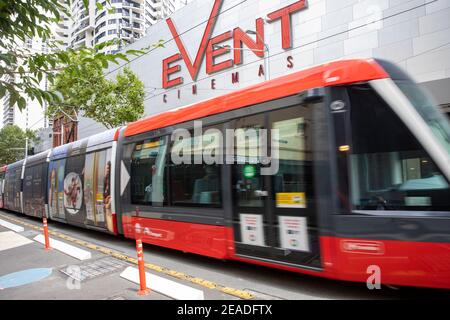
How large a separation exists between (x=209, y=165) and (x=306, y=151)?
1906mm

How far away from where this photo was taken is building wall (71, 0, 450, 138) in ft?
39.2

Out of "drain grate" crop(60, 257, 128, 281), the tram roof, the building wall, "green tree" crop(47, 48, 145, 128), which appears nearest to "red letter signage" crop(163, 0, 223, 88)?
the building wall

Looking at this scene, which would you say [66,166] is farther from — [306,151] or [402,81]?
[402,81]

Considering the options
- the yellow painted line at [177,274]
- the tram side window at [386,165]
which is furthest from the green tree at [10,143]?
the tram side window at [386,165]

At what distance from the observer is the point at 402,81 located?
4270 mm

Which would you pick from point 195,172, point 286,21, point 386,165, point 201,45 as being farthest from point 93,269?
point 201,45

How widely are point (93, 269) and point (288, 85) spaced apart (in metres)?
4.73

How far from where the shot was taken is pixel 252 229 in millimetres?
5266

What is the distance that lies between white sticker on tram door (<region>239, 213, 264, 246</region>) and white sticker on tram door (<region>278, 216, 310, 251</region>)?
363 mm

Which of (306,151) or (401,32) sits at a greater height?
(401,32)

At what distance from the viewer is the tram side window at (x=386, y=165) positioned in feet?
12.7

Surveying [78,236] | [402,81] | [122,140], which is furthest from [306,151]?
[78,236]

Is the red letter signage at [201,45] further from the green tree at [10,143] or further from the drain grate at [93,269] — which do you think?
the green tree at [10,143]

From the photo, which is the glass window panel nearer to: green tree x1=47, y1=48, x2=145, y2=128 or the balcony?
green tree x1=47, y1=48, x2=145, y2=128
